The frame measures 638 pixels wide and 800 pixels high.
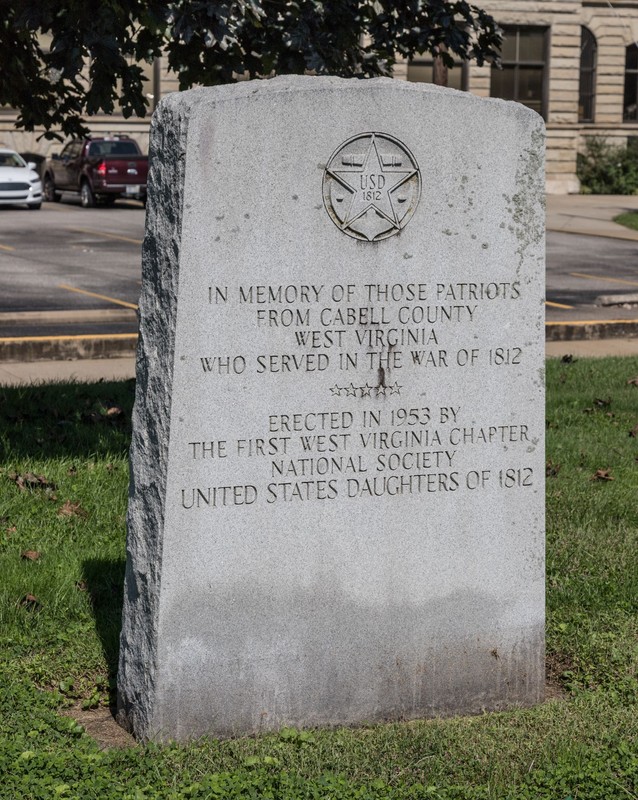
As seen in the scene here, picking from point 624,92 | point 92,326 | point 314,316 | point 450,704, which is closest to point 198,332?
point 314,316

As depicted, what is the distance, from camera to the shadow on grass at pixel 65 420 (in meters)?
7.79

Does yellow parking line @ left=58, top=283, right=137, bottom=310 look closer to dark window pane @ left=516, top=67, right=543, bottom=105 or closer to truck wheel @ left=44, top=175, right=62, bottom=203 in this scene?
truck wheel @ left=44, top=175, right=62, bottom=203

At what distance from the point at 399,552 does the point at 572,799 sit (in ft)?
3.45

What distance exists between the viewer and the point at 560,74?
1640 inches

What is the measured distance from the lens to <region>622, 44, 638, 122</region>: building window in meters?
43.4

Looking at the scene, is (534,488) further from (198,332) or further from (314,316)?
(198,332)

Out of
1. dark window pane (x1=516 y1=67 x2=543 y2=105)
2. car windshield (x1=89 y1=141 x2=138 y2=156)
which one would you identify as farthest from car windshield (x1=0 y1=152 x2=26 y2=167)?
dark window pane (x1=516 y1=67 x2=543 y2=105)

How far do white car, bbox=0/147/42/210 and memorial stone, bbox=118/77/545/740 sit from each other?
88.2 feet

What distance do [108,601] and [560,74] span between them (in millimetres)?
38591

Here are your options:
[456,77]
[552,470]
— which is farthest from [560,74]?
[552,470]

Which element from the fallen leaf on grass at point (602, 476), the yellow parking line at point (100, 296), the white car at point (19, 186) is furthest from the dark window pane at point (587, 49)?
the fallen leaf on grass at point (602, 476)

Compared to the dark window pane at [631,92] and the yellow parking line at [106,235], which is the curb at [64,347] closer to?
the yellow parking line at [106,235]

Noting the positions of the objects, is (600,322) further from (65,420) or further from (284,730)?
(284,730)

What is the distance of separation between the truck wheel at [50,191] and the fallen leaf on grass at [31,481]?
28.0 m
